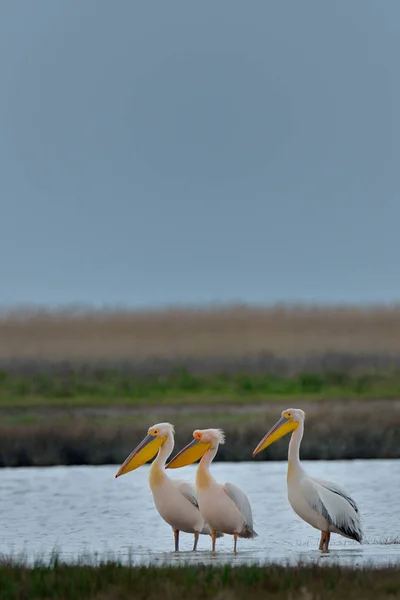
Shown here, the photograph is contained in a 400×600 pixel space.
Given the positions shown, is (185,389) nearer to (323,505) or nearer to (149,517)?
(149,517)

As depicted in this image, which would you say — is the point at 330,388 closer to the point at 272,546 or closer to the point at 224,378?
the point at 224,378

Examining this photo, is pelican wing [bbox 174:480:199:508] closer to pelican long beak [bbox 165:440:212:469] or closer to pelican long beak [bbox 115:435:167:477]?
pelican long beak [bbox 165:440:212:469]

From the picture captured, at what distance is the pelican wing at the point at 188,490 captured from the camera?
1287 centimetres

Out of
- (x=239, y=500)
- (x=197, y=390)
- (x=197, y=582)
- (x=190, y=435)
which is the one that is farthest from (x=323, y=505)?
(x=197, y=390)

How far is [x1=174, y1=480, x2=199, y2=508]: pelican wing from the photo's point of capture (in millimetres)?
12867

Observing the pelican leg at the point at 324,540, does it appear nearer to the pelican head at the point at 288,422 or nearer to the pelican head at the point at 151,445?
the pelican head at the point at 288,422

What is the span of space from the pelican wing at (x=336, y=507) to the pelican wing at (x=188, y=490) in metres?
1.02

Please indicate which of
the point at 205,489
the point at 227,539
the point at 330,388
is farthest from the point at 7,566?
the point at 330,388

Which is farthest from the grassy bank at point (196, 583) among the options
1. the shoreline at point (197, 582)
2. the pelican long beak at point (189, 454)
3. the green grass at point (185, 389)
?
the green grass at point (185, 389)

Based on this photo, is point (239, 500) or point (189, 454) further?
point (189, 454)

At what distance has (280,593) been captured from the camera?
8.97 metres

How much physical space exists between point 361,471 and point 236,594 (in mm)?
10101

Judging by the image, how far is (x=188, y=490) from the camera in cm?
1296

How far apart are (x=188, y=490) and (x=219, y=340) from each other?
37235 mm
